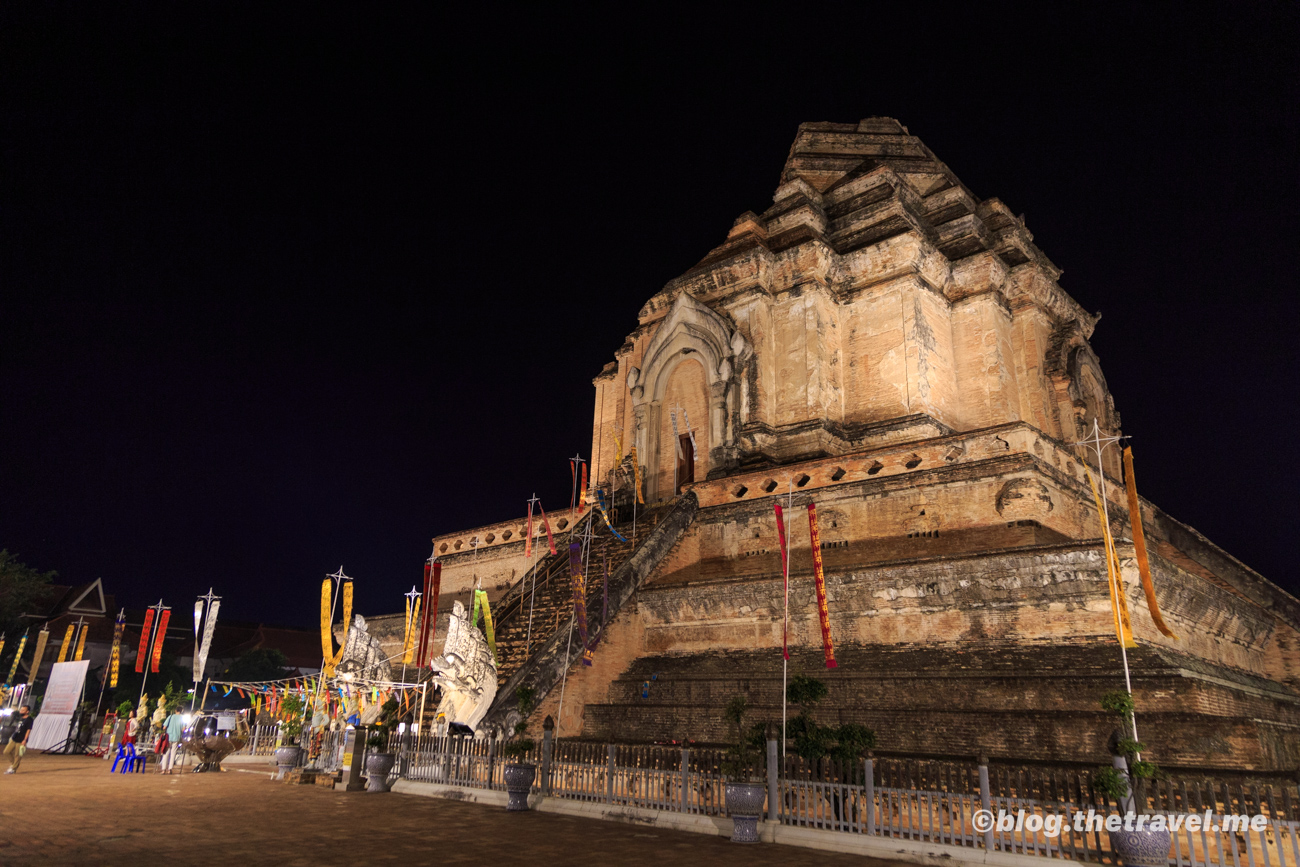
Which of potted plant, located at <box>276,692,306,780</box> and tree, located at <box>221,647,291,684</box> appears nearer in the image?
potted plant, located at <box>276,692,306,780</box>

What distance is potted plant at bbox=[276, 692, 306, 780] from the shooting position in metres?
14.9

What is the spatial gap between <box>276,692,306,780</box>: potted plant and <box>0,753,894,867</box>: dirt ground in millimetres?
2502

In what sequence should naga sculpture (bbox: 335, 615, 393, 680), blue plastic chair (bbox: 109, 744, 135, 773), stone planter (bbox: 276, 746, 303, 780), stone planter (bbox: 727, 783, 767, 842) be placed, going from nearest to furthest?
stone planter (bbox: 727, 783, 767, 842)
stone planter (bbox: 276, 746, 303, 780)
naga sculpture (bbox: 335, 615, 393, 680)
blue plastic chair (bbox: 109, 744, 135, 773)

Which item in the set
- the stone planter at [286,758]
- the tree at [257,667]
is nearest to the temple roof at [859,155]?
the stone planter at [286,758]

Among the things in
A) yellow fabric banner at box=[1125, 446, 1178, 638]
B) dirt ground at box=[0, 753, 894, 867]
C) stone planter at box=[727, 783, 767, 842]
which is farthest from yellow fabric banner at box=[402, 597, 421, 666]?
yellow fabric banner at box=[1125, 446, 1178, 638]

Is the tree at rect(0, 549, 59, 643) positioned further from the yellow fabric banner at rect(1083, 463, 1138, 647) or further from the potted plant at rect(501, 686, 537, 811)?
the yellow fabric banner at rect(1083, 463, 1138, 647)

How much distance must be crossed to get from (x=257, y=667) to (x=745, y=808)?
40.3 m

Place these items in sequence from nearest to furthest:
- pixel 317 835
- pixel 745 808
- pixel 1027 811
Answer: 1. pixel 1027 811
2. pixel 317 835
3. pixel 745 808

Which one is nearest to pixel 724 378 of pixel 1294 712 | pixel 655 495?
pixel 655 495

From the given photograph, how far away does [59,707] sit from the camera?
2269cm

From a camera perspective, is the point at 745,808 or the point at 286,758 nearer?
the point at 745,808

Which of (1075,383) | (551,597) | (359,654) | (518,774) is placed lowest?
(518,774)

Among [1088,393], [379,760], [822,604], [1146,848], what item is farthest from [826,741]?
[1088,393]

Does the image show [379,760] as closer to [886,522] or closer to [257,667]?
[886,522]
